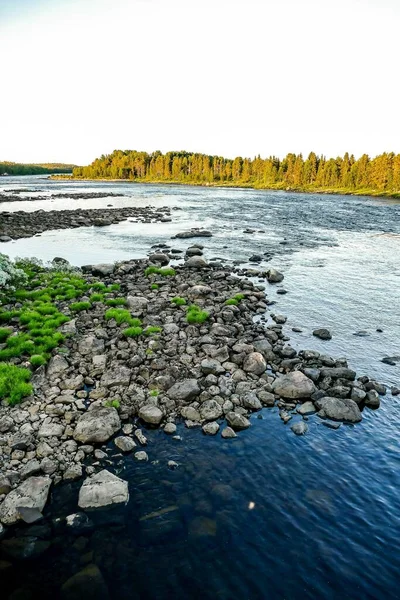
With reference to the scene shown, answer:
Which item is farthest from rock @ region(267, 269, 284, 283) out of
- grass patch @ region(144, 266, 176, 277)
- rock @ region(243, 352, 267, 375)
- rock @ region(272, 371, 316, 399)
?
rock @ region(272, 371, 316, 399)

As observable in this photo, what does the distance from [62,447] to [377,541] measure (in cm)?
789

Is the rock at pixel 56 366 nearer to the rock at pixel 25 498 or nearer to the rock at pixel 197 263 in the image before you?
the rock at pixel 25 498

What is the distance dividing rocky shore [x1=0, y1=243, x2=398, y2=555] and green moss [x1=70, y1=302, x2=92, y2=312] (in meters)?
0.38

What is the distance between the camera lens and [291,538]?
8.19m

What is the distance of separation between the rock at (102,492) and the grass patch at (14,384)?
13.7 feet

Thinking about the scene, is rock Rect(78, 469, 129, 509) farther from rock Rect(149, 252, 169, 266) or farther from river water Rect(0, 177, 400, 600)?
rock Rect(149, 252, 169, 266)

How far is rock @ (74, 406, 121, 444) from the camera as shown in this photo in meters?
10.6

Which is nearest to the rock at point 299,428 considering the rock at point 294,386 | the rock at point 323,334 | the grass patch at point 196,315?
the rock at point 294,386

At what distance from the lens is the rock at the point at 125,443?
10492mm

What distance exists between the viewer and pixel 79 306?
19.3 m

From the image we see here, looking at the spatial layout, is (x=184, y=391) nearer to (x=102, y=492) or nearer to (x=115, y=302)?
(x=102, y=492)

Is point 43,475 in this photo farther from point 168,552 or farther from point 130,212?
point 130,212

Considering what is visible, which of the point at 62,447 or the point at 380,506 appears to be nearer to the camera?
the point at 380,506

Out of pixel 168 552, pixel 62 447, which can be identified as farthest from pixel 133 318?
pixel 168 552
